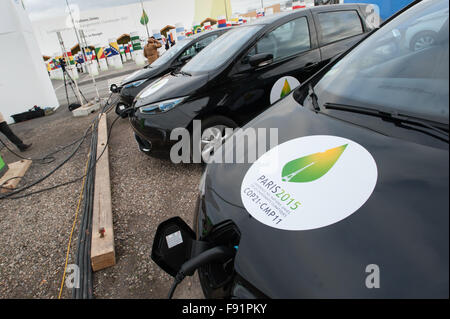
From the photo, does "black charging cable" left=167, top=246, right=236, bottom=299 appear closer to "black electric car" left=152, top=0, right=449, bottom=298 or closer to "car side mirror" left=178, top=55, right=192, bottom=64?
"black electric car" left=152, top=0, right=449, bottom=298

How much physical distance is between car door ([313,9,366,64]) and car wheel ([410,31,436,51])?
6.17 feet

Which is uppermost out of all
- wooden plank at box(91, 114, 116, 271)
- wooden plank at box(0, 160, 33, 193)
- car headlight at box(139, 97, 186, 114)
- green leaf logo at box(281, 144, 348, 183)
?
green leaf logo at box(281, 144, 348, 183)

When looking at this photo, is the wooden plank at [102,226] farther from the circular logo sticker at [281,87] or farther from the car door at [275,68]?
the circular logo sticker at [281,87]

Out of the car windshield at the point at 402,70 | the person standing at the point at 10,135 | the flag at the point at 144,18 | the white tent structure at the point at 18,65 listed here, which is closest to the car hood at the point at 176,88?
the car windshield at the point at 402,70

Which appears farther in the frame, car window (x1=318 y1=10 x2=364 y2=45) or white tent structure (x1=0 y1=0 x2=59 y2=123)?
white tent structure (x1=0 y1=0 x2=59 y2=123)

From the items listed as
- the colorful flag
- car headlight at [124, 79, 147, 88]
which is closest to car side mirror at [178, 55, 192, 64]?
car headlight at [124, 79, 147, 88]

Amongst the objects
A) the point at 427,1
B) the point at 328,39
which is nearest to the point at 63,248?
the point at 427,1

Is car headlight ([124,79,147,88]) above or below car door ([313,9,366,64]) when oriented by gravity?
below

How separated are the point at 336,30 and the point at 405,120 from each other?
9.83 feet

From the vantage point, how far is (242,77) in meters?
3.00

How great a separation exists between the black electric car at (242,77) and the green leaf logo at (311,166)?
5.64 feet

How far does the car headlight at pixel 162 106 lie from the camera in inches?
119

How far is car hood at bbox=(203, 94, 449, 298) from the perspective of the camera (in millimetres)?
679

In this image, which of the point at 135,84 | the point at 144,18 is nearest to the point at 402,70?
the point at 135,84
